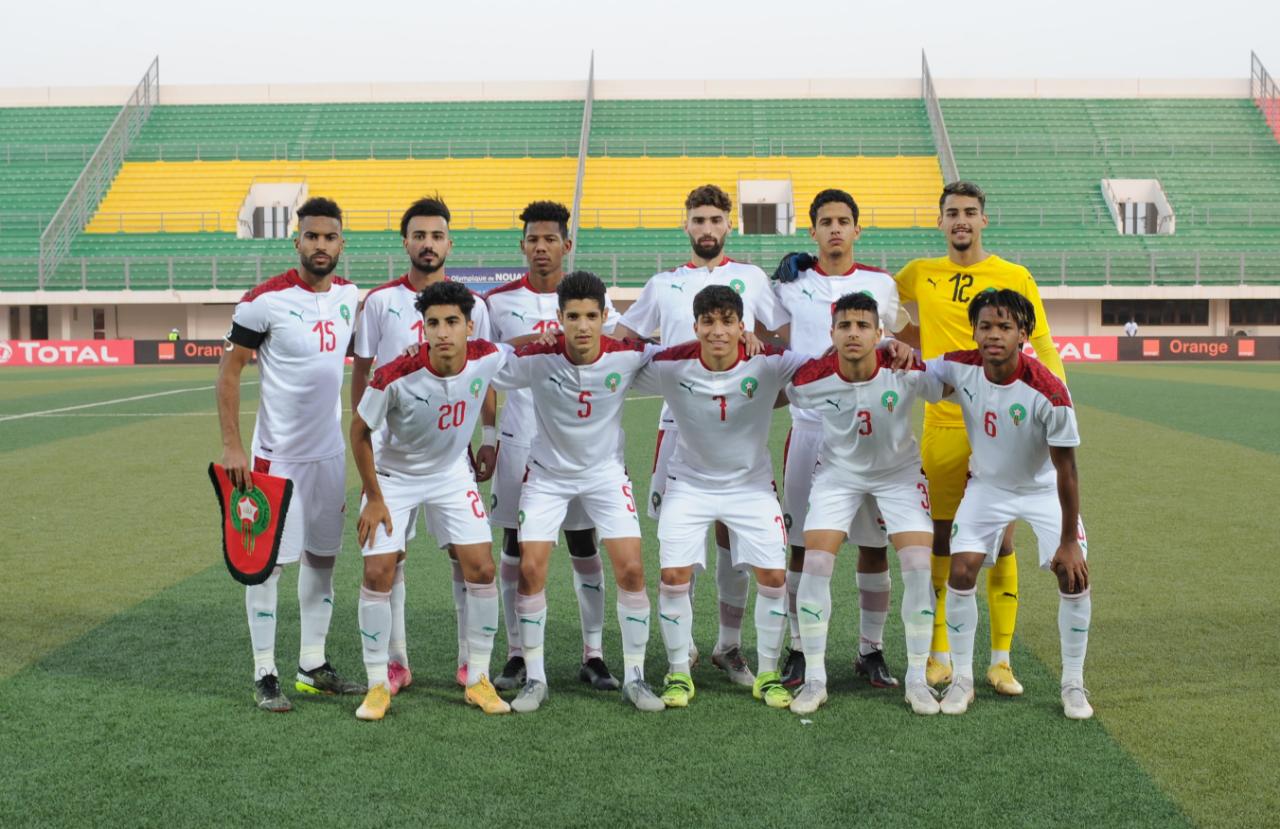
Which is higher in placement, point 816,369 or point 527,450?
point 816,369

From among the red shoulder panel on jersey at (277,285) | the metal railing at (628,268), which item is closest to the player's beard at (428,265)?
the red shoulder panel on jersey at (277,285)

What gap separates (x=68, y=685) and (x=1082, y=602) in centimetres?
430

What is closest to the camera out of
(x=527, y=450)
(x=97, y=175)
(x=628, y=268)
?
(x=527, y=450)

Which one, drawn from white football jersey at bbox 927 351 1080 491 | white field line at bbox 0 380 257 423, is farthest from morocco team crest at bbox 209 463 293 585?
white field line at bbox 0 380 257 423

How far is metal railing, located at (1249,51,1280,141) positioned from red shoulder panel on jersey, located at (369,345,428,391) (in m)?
43.7

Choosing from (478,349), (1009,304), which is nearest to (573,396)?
(478,349)

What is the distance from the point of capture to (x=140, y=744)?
4.52 m

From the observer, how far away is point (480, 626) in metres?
5.08

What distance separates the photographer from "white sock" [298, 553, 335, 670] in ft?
17.4

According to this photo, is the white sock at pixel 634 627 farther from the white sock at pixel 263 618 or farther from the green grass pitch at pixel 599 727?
the white sock at pixel 263 618

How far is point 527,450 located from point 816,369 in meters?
1.47

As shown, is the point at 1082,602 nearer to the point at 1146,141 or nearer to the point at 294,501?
the point at 294,501

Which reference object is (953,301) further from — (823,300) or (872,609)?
(872,609)

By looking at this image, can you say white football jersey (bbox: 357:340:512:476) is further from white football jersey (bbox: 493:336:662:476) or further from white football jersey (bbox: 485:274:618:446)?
white football jersey (bbox: 485:274:618:446)
